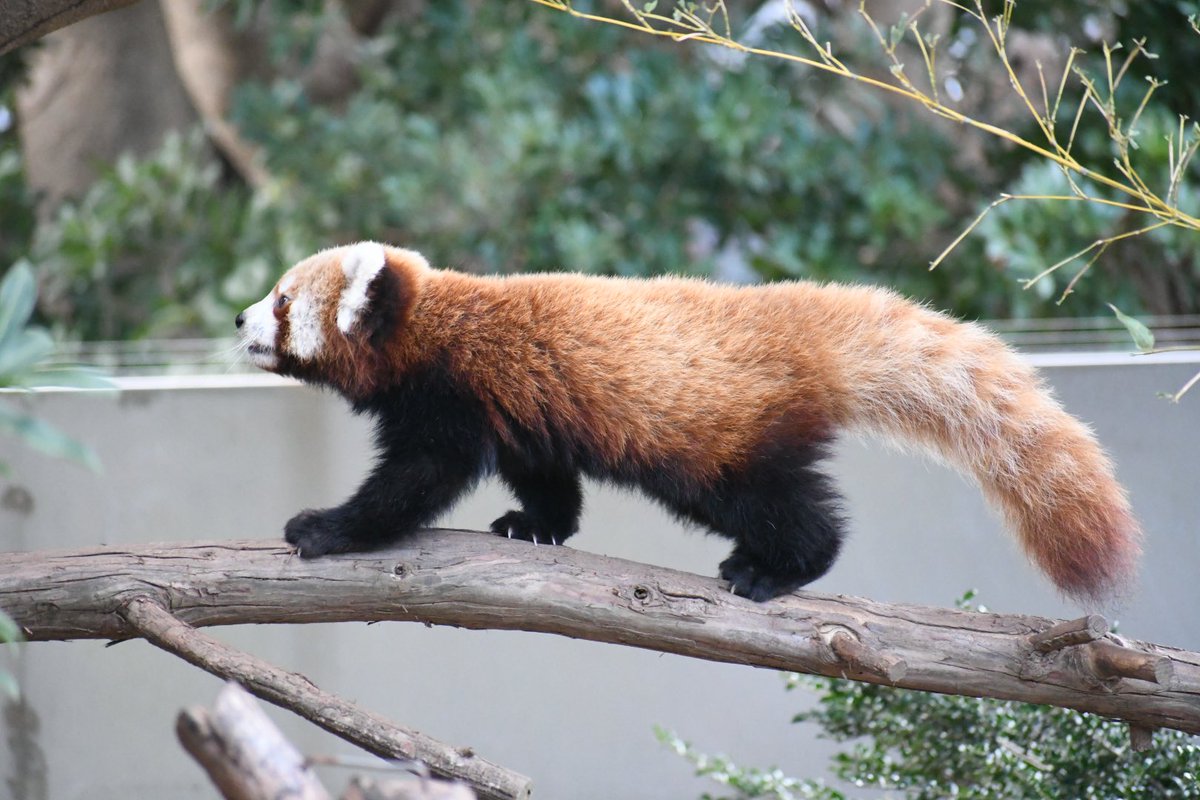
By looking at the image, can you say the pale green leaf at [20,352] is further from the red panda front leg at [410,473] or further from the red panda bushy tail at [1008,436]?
the red panda bushy tail at [1008,436]

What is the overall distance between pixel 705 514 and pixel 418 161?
321 cm

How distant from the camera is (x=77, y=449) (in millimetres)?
1083

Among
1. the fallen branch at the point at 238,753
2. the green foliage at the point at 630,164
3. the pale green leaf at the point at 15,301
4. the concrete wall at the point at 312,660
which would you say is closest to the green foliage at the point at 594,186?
the green foliage at the point at 630,164

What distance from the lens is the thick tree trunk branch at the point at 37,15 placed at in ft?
6.19

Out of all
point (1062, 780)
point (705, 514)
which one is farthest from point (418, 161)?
point (1062, 780)

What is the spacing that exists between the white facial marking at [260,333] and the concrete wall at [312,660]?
2.09ft

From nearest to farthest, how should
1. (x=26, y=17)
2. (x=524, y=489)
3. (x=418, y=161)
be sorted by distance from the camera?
(x=26, y=17) → (x=524, y=489) → (x=418, y=161)

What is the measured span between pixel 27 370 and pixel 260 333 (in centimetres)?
92

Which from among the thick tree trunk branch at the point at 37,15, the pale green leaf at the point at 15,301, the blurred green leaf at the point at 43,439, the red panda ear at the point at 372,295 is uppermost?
the thick tree trunk branch at the point at 37,15

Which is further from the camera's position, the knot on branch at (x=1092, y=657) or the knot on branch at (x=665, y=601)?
the knot on branch at (x=665, y=601)

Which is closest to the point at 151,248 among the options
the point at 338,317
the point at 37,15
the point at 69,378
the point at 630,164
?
the point at 630,164

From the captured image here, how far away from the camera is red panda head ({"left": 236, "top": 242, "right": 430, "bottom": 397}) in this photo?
1982 millimetres

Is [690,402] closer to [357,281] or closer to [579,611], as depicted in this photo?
[579,611]

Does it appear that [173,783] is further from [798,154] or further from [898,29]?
[798,154]
